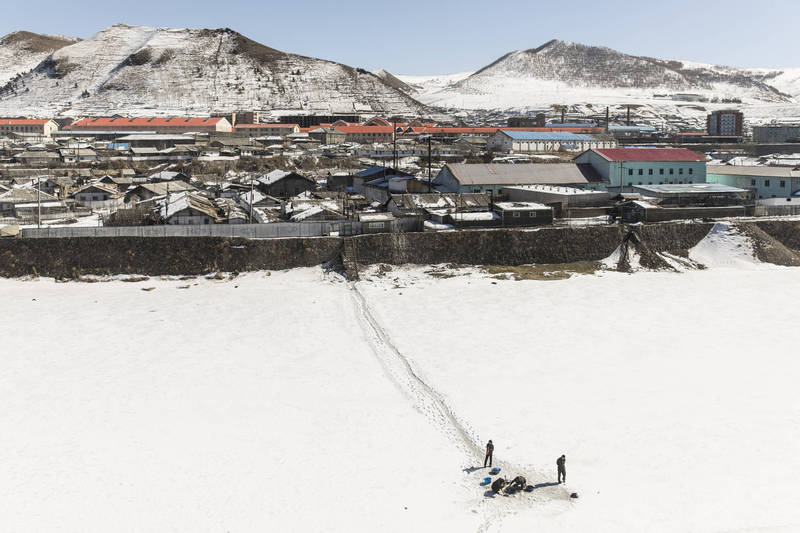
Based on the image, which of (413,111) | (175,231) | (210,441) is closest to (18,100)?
(413,111)

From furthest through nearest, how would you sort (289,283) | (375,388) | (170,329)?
(289,283) → (170,329) → (375,388)

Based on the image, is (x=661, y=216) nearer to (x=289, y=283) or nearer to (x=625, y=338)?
(x=625, y=338)

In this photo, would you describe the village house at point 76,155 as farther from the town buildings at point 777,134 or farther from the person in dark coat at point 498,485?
the town buildings at point 777,134

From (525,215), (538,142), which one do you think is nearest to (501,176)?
(525,215)

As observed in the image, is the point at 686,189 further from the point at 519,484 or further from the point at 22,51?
the point at 22,51

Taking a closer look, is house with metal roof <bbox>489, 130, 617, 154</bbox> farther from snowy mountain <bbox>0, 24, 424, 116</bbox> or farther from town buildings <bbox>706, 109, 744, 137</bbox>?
snowy mountain <bbox>0, 24, 424, 116</bbox>

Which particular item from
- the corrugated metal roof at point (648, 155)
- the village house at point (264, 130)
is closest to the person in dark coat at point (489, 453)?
the corrugated metal roof at point (648, 155)
